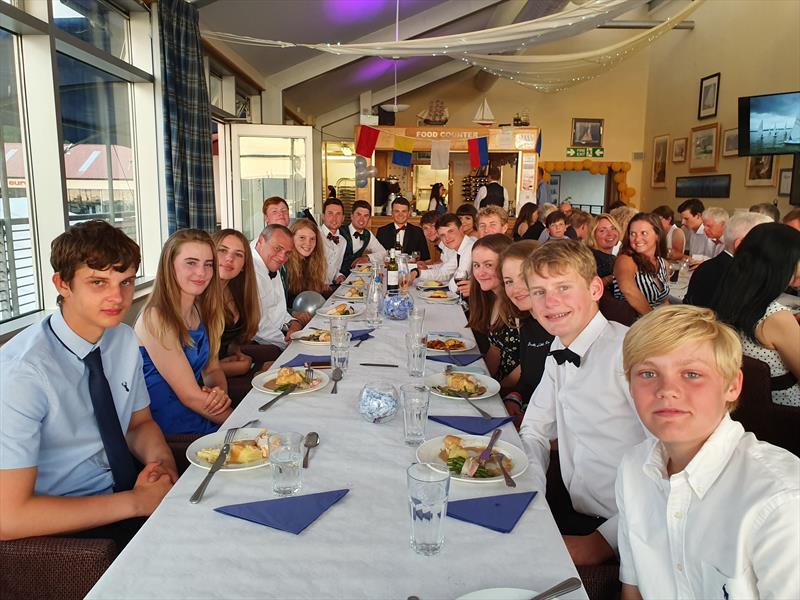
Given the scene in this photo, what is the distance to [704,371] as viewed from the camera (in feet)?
3.66

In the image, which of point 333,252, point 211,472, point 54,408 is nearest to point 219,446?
point 211,472

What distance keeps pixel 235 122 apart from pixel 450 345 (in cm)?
613

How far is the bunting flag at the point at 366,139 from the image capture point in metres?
9.20

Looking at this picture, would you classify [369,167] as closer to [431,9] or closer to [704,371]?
[431,9]

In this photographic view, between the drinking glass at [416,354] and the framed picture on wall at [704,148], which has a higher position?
the framed picture on wall at [704,148]

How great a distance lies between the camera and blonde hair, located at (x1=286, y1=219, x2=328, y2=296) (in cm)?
475

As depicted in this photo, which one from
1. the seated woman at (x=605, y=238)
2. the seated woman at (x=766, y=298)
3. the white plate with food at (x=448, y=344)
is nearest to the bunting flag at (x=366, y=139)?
the seated woman at (x=605, y=238)

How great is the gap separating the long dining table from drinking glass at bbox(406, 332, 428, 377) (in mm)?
669

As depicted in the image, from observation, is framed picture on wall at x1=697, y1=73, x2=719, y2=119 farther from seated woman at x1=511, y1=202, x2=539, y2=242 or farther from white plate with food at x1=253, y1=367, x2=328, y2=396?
white plate with food at x1=253, y1=367, x2=328, y2=396

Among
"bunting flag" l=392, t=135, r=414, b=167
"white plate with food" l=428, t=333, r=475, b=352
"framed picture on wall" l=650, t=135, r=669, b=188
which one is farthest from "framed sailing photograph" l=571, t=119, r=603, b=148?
"white plate with food" l=428, t=333, r=475, b=352

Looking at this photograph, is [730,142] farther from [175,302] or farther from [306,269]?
[175,302]

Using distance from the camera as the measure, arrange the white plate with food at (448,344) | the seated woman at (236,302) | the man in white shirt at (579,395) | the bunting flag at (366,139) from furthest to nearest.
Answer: the bunting flag at (366,139) → the seated woman at (236,302) → the white plate with food at (448,344) → the man in white shirt at (579,395)

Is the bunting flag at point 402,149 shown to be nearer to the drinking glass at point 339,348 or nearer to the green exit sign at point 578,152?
the green exit sign at point 578,152

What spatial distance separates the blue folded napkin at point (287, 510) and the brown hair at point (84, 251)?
0.74 m
